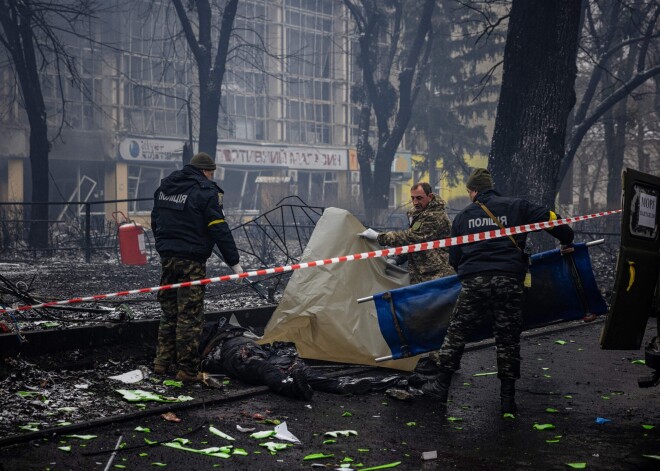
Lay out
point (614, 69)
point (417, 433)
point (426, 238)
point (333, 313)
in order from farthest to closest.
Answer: point (614, 69), point (426, 238), point (333, 313), point (417, 433)

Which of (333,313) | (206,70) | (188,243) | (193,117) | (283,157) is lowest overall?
(333,313)

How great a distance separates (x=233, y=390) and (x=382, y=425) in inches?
60.9

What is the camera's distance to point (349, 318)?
7363 mm

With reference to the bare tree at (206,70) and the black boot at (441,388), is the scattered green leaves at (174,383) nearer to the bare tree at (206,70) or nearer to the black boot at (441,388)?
the black boot at (441,388)

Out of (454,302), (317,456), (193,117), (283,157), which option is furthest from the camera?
(283,157)

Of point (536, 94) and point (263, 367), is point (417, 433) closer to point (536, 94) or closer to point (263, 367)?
point (263, 367)

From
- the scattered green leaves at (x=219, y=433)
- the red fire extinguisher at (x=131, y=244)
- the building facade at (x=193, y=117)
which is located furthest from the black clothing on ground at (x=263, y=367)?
the building facade at (x=193, y=117)

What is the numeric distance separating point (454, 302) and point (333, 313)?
1230 mm

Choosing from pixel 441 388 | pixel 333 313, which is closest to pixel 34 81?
pixel 333 313

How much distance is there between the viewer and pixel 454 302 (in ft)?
21.8

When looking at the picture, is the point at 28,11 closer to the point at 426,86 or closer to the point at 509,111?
the point at 509,111

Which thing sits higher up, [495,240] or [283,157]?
[283,157]

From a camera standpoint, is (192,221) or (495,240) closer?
(495,240)

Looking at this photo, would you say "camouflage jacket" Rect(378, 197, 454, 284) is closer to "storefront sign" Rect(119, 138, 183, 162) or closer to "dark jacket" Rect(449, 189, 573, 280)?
"dark jacket" Rect(449, 189, 573, 280)
